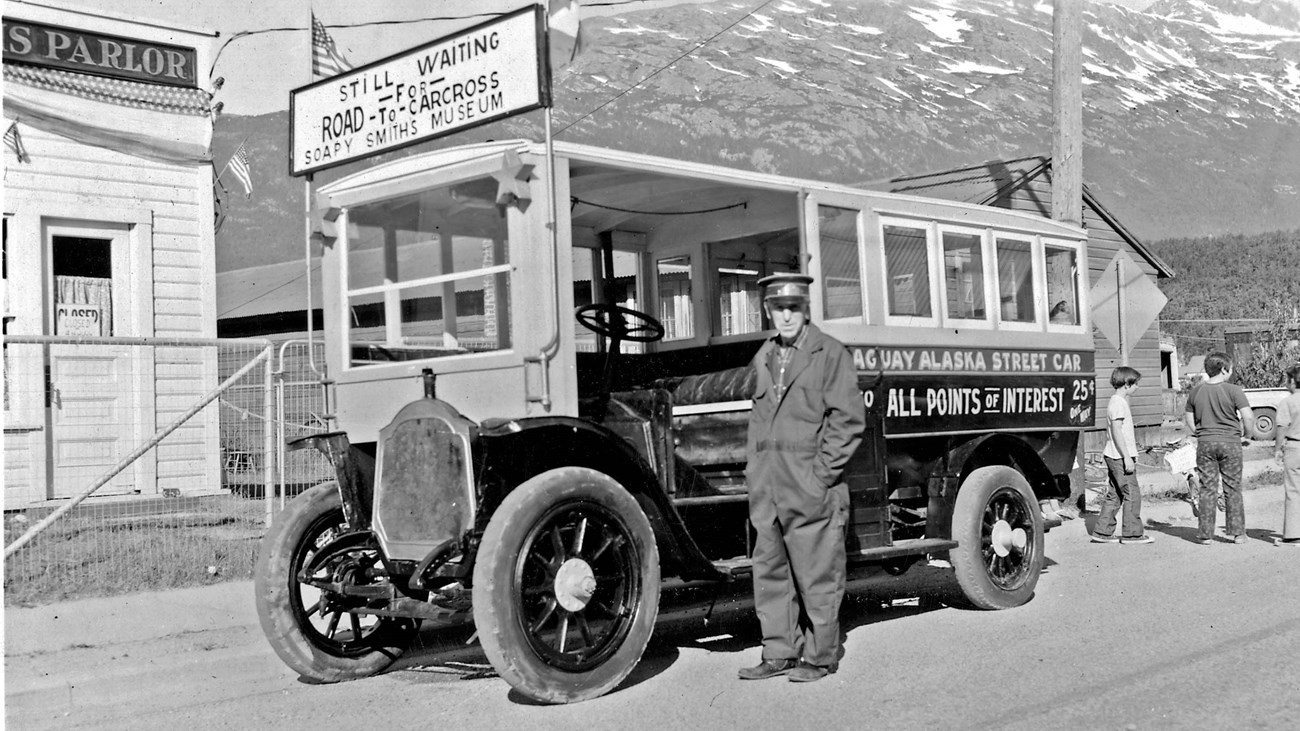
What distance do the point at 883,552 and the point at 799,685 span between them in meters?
1.67

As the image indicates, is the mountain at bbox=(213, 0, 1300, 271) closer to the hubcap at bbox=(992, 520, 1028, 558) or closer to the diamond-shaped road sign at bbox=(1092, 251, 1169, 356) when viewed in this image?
the diamond-shaped road sign at bbox=(1092, 251, 1169, 356)

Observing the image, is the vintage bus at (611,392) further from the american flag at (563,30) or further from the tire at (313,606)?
the american flag at (563,30)

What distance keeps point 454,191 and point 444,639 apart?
Answer: 2858 mm

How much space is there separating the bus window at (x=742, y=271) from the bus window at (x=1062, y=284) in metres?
1.88

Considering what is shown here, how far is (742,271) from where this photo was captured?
367 inches

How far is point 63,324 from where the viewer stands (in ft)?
44.1

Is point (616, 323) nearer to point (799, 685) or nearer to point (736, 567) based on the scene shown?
point (736, 567)

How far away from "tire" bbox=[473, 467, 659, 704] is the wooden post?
362 inches

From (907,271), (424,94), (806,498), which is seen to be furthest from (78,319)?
(806,498)

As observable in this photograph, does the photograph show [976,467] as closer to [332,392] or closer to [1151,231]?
[332,392]

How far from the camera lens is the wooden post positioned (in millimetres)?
14195

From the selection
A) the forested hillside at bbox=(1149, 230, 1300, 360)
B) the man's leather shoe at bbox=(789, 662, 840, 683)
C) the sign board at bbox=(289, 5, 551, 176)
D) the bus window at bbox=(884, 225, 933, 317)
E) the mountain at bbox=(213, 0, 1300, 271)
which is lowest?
the man's leather shoe at bbox=(789, 662, 840, 683)

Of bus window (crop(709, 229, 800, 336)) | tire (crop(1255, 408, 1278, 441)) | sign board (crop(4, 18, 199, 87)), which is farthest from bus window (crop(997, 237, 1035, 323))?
tire (crop(1255, 408, 1278, 441))

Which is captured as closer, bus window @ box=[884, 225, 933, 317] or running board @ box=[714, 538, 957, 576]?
running board @ box=[714, 538, 957, 576]
